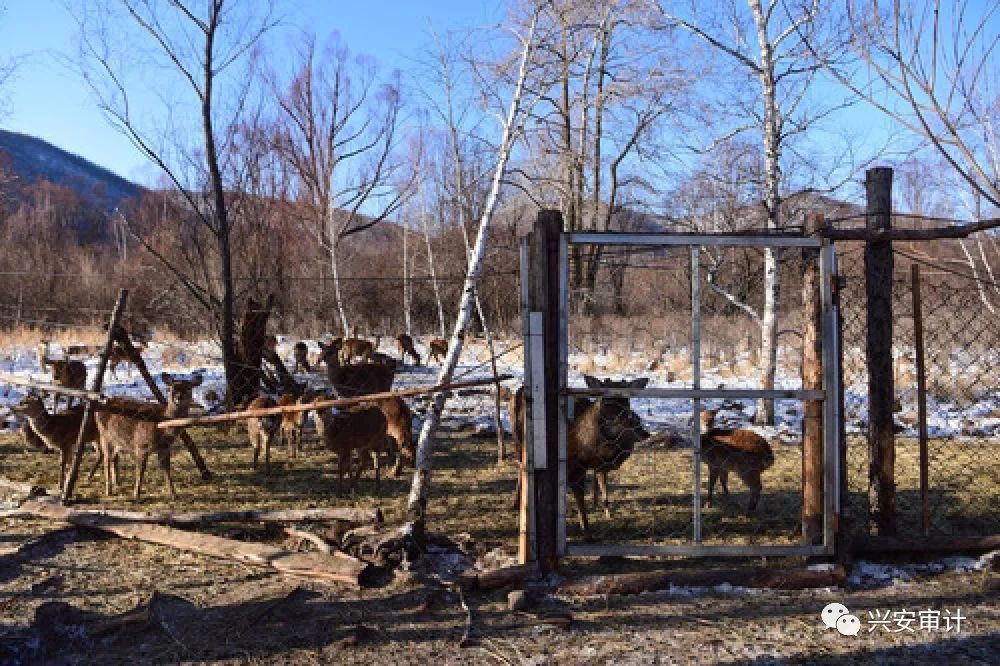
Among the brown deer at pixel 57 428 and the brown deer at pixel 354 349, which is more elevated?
the brown deer at pixel 354 349

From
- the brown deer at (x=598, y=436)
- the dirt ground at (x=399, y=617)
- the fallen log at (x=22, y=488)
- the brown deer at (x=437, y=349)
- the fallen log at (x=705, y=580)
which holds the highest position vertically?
the brown deer at (x=437, y=349)

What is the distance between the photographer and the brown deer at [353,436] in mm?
8102

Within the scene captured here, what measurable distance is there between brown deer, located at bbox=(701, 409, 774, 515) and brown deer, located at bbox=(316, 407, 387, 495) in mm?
3287

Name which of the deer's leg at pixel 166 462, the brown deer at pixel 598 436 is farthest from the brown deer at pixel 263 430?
the brown deer at pixel 598 436

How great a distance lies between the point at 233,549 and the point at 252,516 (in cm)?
62

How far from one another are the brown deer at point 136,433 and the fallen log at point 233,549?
3.43ft

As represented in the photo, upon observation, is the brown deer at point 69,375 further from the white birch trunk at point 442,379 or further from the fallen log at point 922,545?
the fallen log at point 922,545

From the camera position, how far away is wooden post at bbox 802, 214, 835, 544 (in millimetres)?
5543

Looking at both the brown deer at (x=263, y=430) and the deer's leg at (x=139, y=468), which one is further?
the brown deer at (x=263, y=430)

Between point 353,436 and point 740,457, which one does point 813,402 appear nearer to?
point 740,457

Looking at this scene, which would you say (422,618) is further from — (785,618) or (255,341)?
(255,341)

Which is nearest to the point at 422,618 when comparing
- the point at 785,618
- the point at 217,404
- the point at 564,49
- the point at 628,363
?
the point at 785,618

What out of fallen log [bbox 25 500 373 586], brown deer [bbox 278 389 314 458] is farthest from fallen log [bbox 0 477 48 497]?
brown deer [bbox 278 389 314 458]

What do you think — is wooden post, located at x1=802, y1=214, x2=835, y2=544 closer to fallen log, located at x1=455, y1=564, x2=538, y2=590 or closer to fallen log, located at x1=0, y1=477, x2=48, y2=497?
fallen log, located at x1=455, y1=564, x2=538, y2=590
